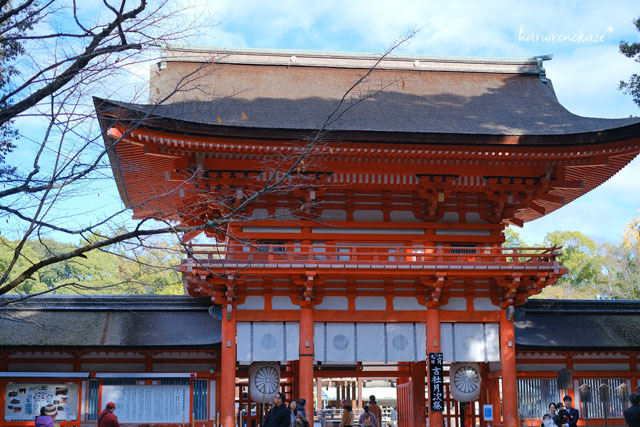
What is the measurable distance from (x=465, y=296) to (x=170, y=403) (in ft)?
23.2

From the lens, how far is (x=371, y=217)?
1681 centimetres

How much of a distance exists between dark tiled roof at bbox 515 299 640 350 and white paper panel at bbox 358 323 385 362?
3454 millimetres

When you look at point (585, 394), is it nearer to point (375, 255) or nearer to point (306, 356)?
point (375, 255)

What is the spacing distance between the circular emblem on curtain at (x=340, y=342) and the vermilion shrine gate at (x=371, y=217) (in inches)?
0.9

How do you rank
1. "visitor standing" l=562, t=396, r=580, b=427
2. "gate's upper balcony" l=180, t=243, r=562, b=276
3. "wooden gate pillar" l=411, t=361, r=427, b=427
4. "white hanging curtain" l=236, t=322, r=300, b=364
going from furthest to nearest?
"wooden gate pillar" l=411, t=361, r=427, b=427 → "white hanging curtain" l=236, t=322, r=300, b=364 → "gate's upper balcony" l=180, t=243, r=562, b=276 → "visitor standing" l=562, t=396, r=580, b=427

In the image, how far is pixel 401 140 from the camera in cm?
1495

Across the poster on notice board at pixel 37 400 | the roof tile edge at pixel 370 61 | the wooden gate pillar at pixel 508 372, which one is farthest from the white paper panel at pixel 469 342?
the poster on notice board at pixel 37 400

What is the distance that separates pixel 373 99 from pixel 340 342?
6327 millimetres

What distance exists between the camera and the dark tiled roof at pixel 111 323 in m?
16.2

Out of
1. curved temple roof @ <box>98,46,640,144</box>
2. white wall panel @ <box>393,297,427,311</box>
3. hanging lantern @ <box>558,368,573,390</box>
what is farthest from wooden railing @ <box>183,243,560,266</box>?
hanging lantern @ <box>558,368,573,390</box>

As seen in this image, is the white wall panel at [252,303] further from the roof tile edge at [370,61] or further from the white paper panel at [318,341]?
the roof tile edge at [370,61]

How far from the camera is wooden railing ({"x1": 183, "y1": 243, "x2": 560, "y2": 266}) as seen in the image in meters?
15.2

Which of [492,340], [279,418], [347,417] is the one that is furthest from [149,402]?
[492,340]

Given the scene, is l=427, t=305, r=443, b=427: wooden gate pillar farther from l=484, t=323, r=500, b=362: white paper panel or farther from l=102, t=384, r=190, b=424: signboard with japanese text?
l=102, t=384, r=190, b=424: signboard with japanese text
